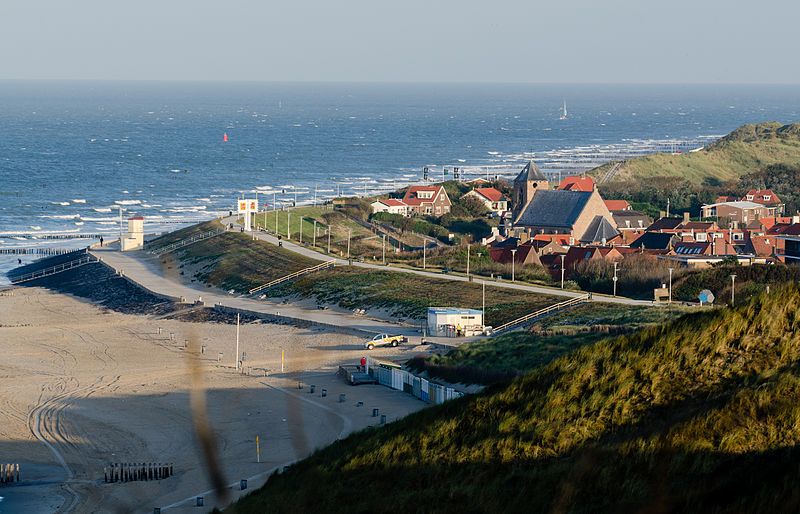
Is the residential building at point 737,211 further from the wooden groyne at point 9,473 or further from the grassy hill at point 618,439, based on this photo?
the grassy hill at point 618,439

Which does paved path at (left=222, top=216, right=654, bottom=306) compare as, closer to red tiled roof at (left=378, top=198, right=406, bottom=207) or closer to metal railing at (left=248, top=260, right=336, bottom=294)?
metal railing at (left=248, top=260, right=336, bottom=294)

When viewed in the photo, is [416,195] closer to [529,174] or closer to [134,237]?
[529,174]

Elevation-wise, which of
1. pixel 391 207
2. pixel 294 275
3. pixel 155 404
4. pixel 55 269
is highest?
pixel 155 404

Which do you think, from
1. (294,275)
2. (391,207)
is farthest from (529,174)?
(294,275)

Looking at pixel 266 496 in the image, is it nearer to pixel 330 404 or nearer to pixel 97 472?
pixel 97 472

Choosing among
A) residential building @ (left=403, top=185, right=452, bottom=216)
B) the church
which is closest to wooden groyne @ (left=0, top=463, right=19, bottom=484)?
the church

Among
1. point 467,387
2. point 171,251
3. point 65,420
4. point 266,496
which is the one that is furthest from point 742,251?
point 266,496
